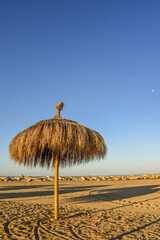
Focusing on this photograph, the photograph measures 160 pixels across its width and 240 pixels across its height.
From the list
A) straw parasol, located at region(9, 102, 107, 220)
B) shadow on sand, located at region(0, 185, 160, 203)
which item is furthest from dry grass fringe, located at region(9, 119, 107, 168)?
shadow on sand, located at region(0, 185, 160, 203)

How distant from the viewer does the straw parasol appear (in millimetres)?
5637

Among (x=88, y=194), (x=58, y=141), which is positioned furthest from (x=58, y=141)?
(x=88, y=194)

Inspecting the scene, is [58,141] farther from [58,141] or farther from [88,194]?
[88,194]

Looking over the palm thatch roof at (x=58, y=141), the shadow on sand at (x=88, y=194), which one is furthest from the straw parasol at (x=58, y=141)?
the shadow on sand at (x=88, y=194)

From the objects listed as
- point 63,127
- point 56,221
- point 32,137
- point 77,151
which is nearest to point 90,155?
point 77,151

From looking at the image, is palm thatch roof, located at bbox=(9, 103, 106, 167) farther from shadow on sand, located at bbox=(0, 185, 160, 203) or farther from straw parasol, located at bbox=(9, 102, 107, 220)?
shadow on sand, located at bbox=(0, 185, 160, 203)

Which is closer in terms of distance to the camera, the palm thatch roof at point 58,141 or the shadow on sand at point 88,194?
the palm thatch roof at point 58,141

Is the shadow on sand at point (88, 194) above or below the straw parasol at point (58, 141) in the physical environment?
below

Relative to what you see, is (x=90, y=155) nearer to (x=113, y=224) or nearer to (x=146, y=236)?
(x=113, y=224)

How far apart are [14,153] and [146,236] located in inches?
168

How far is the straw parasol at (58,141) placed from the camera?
18.5 ft

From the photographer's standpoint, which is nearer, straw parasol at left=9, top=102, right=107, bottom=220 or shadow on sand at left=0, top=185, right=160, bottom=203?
straw parasol at left=9, top=102, right=107, bottom=220

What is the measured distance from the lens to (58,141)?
5.55 m

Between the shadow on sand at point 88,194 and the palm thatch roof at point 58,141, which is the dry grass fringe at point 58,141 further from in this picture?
the shadow on sand at point 88,194
